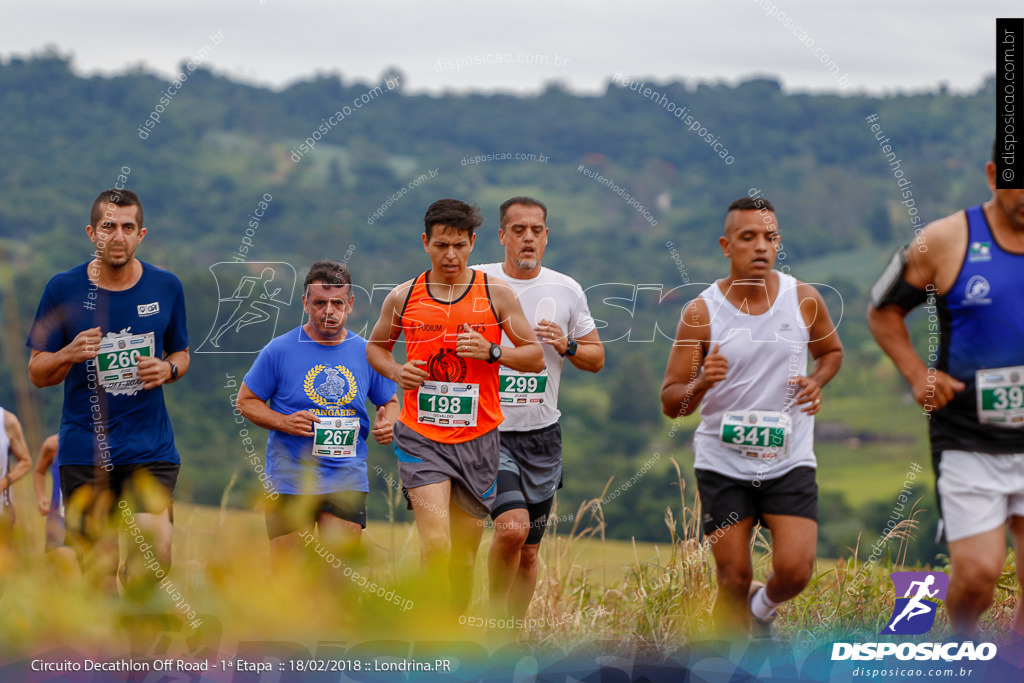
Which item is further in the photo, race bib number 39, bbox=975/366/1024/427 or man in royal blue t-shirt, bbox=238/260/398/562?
man in royal blue t-shirt, bbox=238/260/398/562

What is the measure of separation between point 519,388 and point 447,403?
0.72 metres

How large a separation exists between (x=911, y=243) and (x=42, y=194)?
1826 inches

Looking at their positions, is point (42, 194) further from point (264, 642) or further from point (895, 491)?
point (264, 642)

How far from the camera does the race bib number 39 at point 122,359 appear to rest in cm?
516

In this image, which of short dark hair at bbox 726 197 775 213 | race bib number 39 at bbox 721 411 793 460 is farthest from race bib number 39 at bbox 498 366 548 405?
short dark hair at bbox 726 197 775 213

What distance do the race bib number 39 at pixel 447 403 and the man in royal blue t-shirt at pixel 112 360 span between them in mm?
1216

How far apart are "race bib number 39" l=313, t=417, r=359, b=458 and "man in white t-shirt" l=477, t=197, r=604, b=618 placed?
753 millimetres

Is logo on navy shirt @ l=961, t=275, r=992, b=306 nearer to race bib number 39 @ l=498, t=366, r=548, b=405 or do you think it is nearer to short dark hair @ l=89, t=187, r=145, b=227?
race bib number 39 @ l=498, t=366, r=548, b=405

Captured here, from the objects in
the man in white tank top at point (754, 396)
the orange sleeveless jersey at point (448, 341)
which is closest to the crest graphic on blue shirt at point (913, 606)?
the man in white tank top at point (754, 396)

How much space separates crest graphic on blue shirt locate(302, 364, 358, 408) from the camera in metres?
5.55

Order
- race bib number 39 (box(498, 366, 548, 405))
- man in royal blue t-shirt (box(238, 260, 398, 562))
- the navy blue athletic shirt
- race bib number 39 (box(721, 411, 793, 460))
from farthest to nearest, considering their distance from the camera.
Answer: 1. race bib number 39 (box(498, 366, 548, 405))
2. man in royal blue t-shirt (box(238, 260, 398, 562))
3. race bib number 39 (box(721, 411, 793, 460))
4. the navy blue athletic shirt

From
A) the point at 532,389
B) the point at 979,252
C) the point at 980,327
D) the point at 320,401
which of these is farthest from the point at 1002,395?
the point at 320,401

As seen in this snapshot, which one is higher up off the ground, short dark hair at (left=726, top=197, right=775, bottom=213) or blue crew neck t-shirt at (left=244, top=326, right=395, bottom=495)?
short dark hair at (left=726, top=197, right=775, bottom=213)

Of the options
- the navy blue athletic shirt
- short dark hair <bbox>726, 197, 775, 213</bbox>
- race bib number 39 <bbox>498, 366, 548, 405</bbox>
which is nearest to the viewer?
the navy blue athletic shirt
